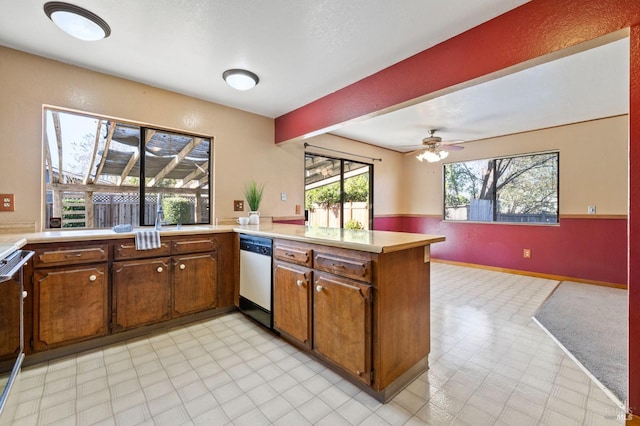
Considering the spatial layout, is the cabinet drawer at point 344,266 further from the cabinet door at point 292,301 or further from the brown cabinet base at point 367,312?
the cabinet door at point 292,301

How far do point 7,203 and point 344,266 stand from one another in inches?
107

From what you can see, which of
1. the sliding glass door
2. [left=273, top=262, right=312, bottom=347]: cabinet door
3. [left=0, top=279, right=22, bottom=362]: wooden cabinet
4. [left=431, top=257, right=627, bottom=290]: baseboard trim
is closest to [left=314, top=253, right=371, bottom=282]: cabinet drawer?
[left=273, top=262, right=312, bottom=347]: cabinet door

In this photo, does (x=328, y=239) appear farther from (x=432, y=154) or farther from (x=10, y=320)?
(x=432, y=154)

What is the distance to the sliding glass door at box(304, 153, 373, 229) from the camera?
14.6 feet

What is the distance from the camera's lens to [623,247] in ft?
12.1

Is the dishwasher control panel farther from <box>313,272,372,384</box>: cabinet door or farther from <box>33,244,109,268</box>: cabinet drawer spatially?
<box>33,244,109,268</box>: cabinet drawer

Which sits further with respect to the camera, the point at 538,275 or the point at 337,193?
the point at 337,193

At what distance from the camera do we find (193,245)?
104 inches

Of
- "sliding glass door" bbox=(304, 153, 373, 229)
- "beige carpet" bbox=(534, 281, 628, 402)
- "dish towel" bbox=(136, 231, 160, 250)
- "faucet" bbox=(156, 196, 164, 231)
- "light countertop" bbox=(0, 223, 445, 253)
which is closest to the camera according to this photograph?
"light countertop" bbox=(0, 223, 445, 253)

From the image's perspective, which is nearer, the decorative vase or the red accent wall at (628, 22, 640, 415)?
the red accent wall at (628, 22, 640, 415)

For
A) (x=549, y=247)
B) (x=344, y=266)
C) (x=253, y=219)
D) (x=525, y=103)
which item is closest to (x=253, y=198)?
(x=253, y=219)

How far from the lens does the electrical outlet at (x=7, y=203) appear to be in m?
2.18

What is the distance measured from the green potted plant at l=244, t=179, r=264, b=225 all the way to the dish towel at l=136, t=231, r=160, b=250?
1098 millimetres

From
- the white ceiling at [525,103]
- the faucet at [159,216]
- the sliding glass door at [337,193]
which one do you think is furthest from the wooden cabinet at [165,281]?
the white ceiling at [525,103]
